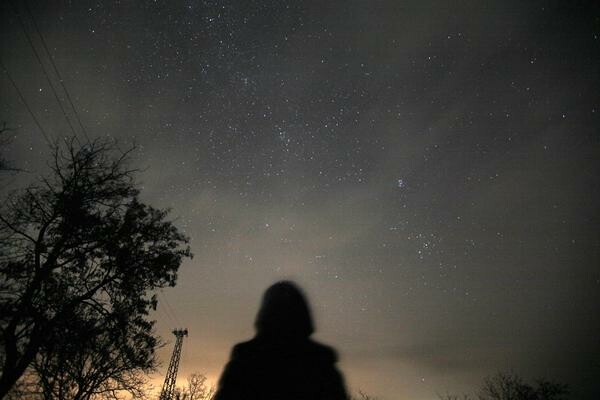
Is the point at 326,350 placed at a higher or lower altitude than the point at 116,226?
lower

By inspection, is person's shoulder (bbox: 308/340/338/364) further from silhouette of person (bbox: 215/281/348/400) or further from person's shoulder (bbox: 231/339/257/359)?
person's shoulder (bbox: 231/339/257/359)

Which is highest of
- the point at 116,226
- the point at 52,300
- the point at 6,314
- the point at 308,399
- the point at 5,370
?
the point at 116,226

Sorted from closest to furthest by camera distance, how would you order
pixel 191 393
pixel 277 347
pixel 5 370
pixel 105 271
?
pixel 277 347
pixel 5 370
pixel 105 271
pixel 191 393

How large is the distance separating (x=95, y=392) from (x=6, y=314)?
8.30m

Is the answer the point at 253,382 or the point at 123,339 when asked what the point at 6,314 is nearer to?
the point at 123,339

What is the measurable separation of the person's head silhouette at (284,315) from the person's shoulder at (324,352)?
0.14 meters

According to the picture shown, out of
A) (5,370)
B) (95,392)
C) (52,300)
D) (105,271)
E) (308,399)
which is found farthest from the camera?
(95,392)

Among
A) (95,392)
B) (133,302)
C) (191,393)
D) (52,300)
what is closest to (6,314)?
(52,300)

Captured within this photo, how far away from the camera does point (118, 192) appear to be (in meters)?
10.7

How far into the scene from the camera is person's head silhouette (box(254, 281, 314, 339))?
114 inches

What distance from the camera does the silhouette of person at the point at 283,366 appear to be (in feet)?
8.39

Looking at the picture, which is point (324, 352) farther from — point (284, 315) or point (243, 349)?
point (243, 349)

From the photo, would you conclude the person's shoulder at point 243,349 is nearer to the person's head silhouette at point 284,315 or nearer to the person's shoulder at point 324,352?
the person's head silhouette at point 284,315

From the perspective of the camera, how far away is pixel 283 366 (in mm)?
2711
